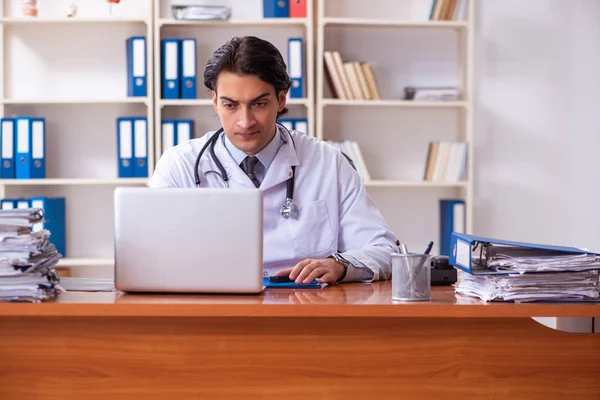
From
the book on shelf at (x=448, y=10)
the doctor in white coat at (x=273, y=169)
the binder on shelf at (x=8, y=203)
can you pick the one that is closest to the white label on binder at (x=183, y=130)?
the binder on shelf at (x=8, y=203)

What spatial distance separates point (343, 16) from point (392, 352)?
283cm

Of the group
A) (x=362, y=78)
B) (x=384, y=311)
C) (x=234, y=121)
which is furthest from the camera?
(x=362, y=78)

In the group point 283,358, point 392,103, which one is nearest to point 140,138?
point 392,103

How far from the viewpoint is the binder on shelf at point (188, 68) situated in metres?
3.77

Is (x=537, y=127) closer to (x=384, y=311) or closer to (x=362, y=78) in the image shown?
(x=362, y=78)

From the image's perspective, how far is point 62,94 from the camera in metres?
4.00

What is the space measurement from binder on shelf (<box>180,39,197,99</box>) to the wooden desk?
A: 243cm

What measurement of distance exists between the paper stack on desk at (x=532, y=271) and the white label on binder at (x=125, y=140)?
2566 millimetres

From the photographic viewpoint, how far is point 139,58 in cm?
379

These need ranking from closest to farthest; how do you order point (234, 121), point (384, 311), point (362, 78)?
1. point (384, 311)
2. point (234, 121)
3. point (362, 78)

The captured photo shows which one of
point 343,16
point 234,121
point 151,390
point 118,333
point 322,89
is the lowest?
point 151,390

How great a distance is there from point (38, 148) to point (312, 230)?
2.08 metres

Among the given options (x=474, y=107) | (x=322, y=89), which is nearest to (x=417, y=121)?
(x=474, y=107)

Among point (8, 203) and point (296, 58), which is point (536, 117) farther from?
point (8, 203)
